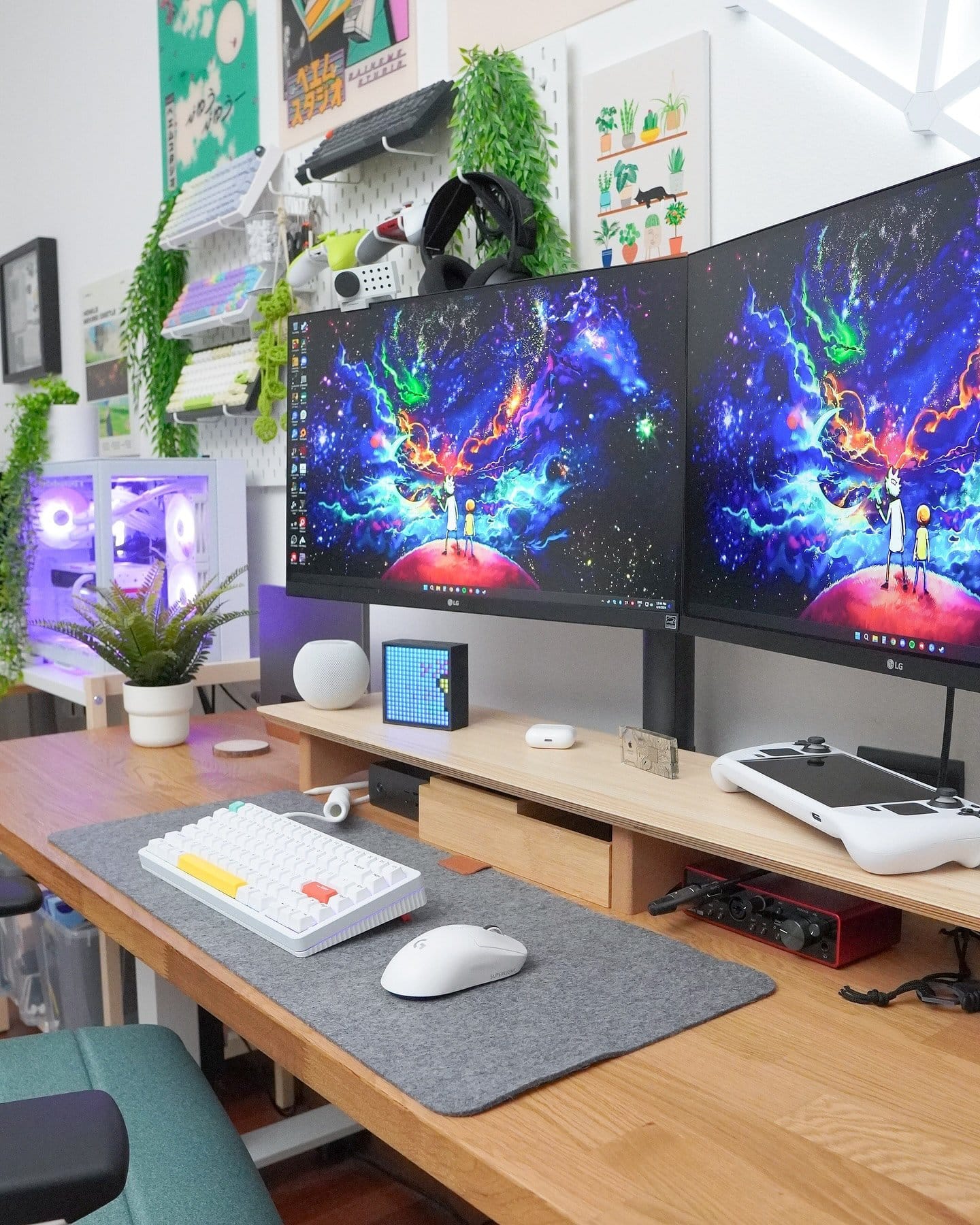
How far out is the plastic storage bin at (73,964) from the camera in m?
1.77

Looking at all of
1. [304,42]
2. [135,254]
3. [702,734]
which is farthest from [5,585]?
[702,734]

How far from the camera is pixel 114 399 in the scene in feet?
9.29

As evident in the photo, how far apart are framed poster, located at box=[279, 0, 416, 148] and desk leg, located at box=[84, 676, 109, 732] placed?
1.04m

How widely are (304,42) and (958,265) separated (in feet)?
5.23

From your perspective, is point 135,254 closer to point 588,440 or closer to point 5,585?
point 5,585

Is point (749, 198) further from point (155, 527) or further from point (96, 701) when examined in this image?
point (155, 527)

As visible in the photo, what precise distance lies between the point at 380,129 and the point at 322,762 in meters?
0.96

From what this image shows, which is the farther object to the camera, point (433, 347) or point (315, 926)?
point (433, 347)

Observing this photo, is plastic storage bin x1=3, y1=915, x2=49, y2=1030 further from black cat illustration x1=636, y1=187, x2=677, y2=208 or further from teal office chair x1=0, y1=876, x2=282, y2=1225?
black cat illustration x1=636, y1=187, x2=677, y2=208

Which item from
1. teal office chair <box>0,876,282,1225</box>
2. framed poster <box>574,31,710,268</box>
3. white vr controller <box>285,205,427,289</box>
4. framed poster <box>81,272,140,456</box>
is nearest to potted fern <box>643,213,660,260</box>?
framed poster <box>574,31,710,268</box>

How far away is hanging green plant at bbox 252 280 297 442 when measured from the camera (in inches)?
80.9

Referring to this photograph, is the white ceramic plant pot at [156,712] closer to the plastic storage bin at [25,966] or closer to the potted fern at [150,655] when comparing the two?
the potted fern at [150,655]

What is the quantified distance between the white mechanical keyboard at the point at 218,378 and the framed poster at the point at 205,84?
397 millimetres

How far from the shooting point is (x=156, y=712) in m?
1.65
